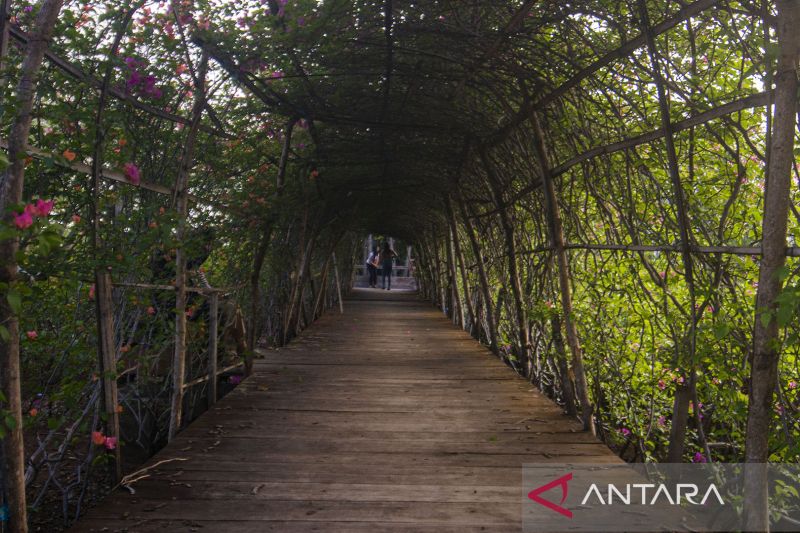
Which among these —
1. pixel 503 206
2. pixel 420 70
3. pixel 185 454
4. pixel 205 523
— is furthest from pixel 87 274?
pixel 503 206

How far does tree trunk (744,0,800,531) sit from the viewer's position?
1828 millimetres

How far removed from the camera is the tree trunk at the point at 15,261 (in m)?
1.81

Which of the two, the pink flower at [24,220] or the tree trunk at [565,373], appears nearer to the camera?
the pink flower at [24,220]

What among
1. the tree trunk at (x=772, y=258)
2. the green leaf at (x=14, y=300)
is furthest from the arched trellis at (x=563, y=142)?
the green leaf at (x=14, y=300)

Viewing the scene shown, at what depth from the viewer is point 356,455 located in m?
3.51

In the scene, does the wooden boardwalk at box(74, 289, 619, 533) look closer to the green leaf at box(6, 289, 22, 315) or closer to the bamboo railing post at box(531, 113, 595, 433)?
the bamboo railing post at box(531, 113, 595, 433)

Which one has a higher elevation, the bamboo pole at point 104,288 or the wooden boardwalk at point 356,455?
the bamboo pole at point 104,288

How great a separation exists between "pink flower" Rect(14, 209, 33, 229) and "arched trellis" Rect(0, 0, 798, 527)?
128 millimetres

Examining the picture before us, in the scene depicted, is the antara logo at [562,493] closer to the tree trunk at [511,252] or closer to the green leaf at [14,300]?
the green leaf at [14,300]

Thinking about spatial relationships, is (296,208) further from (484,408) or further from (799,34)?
(799,34)

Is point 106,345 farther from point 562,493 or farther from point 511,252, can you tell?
point 511,252

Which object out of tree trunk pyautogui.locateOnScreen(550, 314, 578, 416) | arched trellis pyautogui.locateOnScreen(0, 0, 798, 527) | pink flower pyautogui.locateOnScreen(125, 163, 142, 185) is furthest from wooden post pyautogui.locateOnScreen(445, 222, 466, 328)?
pink flower pyautogui.locateOnScreen(125, 163, 142, 185)

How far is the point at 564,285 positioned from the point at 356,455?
1695 millimetres

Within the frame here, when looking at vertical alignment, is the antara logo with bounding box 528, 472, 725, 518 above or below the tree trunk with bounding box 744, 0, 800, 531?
below
